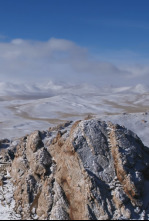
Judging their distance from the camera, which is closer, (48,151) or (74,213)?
(74,213)

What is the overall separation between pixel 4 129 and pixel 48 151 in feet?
93.4

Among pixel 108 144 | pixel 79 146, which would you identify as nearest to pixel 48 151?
pixel 79 146

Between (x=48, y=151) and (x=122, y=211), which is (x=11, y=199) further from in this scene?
(x=122, y=211)

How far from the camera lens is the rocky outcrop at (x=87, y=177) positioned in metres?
9.23

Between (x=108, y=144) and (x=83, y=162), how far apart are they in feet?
4.39

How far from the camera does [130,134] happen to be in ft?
38.1

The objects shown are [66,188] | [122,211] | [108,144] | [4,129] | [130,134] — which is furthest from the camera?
[4,129]

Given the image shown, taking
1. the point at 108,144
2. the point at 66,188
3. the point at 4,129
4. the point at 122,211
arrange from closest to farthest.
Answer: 1. the point at 122,211
2. the point at 66,188
3. the point at 108,144
4. the point at 4,129

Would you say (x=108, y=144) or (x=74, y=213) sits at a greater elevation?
(x=108, y=144)

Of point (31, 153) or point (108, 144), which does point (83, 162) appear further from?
point (31, 153)

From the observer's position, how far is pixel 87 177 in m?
9.60

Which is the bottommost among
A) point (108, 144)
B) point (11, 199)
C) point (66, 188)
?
point (11, 199)

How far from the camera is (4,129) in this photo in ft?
128

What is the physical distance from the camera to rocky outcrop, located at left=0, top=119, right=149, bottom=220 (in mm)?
9234
